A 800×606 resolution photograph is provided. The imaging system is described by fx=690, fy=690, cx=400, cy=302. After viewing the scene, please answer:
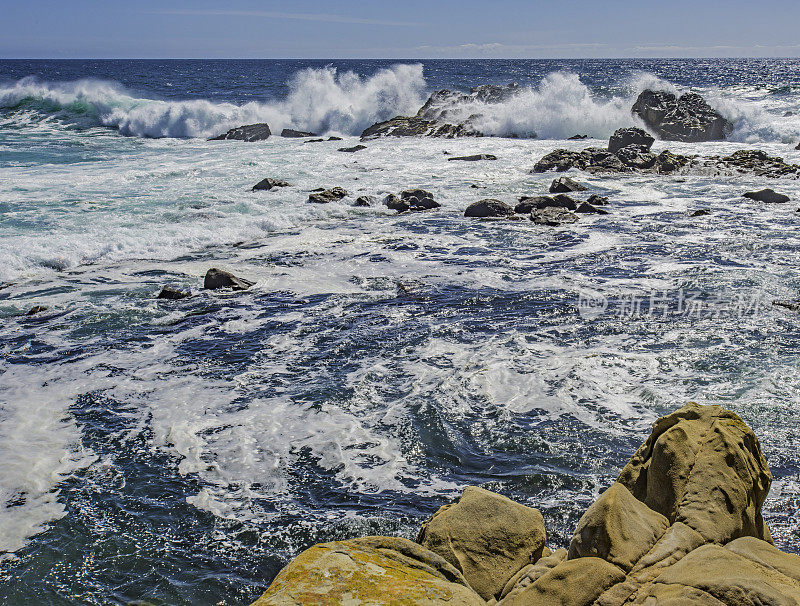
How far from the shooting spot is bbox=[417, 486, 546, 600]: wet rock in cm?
449

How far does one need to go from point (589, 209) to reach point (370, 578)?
622 inches

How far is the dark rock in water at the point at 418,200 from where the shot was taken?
736 inches

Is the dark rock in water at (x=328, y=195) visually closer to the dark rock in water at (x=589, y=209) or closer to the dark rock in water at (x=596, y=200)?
the dark rock in water at (x=589, y=209)

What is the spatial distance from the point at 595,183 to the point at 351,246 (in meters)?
10.8

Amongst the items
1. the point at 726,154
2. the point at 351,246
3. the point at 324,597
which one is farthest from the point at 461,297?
the point at 726,154

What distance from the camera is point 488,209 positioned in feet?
58.4

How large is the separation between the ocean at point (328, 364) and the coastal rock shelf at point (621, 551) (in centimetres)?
95

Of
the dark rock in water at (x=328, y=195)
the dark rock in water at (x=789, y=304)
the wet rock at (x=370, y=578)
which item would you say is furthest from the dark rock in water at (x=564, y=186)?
the wet rock at (x=370, y=578)

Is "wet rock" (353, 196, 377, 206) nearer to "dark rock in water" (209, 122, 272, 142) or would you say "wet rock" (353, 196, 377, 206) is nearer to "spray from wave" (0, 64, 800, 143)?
"dark rock in water" (209, 122, 272, 142)

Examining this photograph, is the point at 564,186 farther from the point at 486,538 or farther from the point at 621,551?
the point at 621,551

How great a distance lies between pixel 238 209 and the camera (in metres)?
17.7

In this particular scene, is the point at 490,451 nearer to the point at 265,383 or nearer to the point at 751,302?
the point at 265,383

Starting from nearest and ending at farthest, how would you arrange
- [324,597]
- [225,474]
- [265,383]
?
[324,597], [225,474], [265,383]

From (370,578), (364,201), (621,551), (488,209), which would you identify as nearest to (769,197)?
(488,209)
